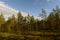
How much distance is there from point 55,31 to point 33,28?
6.76 feet

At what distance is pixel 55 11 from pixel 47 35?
449cm

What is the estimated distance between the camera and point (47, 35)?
11.7 metres

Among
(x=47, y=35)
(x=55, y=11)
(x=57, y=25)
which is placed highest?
(x=55, y=11)

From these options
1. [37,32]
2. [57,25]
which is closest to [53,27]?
[57,25]

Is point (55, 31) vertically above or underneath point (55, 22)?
underneath

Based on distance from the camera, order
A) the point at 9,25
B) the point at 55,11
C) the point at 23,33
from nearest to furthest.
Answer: the point at 23,33, the point at 9,25, the point at 55,11

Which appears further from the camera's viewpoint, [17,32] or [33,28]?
[33,28]

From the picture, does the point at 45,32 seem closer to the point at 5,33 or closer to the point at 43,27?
the point at 43,27

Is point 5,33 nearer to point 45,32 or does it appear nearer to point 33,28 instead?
point 33,28

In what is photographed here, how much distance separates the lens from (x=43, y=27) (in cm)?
1193

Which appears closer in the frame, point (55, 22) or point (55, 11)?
point (55, 22)

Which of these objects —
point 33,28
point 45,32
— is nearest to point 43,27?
point 45,32

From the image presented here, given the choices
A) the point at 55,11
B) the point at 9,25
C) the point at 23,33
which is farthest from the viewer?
the point at 55,11

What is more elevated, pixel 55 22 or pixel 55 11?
pixel 55 11
